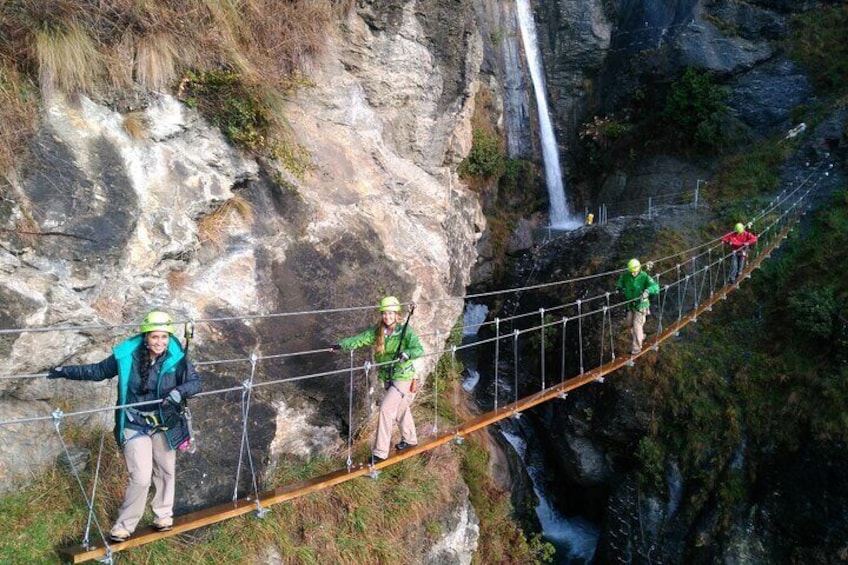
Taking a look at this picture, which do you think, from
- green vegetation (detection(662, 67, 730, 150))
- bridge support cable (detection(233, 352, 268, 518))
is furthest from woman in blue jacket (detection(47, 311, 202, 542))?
green vegetation (detection(662, 67, 730, 150))

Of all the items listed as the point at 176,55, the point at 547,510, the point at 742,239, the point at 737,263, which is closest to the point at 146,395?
the point at 176,55

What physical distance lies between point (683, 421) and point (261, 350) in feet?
17.8

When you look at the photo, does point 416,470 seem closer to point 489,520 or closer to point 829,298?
point 489,520

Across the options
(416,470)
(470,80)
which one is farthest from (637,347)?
(470,80)

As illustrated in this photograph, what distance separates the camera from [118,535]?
11.2 ft

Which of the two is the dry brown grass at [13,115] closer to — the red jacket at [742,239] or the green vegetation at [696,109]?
the red jacket at [742,239]

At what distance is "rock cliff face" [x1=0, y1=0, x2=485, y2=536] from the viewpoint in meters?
3.97

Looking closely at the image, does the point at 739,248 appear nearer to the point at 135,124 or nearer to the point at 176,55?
the point at 176,55

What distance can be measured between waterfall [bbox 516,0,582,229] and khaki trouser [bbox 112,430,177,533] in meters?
11.3

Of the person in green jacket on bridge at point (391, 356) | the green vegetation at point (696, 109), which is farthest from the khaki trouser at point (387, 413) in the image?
the green vegetation at point (696, 109)

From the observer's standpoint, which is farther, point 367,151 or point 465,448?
point 465,448

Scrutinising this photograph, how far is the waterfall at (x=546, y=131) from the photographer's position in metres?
13.9

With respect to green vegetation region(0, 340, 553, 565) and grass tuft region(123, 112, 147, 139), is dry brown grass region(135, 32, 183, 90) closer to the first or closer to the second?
grass tuft region(123, 112, 147, 139)

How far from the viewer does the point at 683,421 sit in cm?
739
